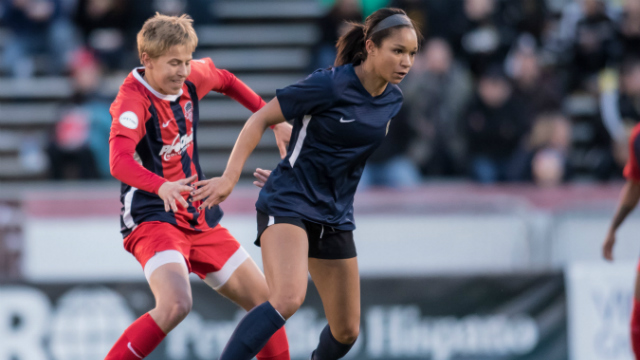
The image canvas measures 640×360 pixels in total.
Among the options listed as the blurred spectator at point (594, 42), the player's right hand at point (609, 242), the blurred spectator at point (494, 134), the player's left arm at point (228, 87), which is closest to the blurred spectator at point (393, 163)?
the blurred spectator at point (494, 134)

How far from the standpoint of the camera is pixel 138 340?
4.12 meters

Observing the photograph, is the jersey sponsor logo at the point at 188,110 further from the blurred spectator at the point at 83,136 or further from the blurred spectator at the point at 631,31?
the blurred spectator at the point at 631,31

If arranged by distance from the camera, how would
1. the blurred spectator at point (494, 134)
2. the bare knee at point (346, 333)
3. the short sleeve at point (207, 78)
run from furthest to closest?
1. the blurred spectator at point (494, 134)
2. the short sleeve at point (207, 78)
3. the bare knee at point (346, 333)

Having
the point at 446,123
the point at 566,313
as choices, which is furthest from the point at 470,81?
the point at 566,313

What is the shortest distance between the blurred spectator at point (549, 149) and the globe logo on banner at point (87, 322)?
14.8 ft

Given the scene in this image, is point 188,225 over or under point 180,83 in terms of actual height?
under

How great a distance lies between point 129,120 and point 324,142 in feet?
3.27

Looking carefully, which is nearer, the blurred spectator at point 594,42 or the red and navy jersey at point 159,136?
the red and navy jersey at point 159,136

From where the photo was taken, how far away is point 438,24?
396 inches

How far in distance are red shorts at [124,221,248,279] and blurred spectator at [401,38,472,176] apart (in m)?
4.85

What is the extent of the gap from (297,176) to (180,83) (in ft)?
2.58

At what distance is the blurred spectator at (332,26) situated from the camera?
985 centimetres

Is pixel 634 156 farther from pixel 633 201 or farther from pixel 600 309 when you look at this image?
pixel 600 309

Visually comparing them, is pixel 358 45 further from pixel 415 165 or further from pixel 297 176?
pixel 415 165
